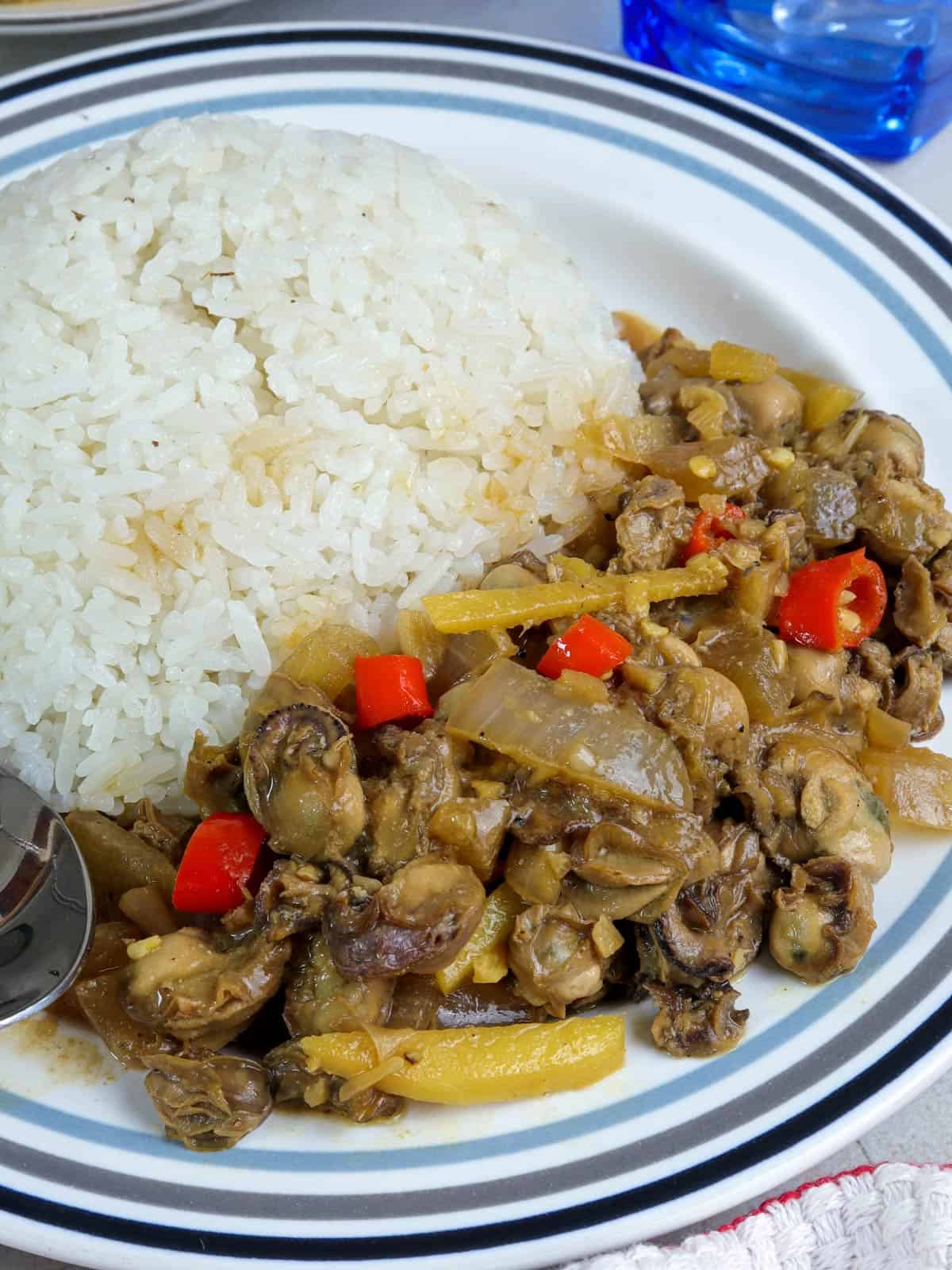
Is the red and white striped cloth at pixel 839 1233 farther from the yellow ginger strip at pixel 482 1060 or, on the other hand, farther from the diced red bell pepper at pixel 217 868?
the diced red bell pepper at pixel 217 868

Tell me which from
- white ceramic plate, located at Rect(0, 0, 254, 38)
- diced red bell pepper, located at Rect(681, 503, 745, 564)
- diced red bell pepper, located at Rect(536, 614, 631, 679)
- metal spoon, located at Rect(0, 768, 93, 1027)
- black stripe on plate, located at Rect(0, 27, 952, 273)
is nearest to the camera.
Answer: metal spoon, located at Rect(0, 768, 93, 1027)

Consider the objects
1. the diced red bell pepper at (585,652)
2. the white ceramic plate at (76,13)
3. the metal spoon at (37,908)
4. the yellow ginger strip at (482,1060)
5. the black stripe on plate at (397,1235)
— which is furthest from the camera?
the white ceramic plate at (76,13)

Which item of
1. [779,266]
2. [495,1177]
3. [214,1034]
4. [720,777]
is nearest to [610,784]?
[720,777]

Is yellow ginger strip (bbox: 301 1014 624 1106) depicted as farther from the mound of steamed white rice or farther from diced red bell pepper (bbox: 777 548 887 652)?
diced red bell pepper (bbox: 777 548 887 652)

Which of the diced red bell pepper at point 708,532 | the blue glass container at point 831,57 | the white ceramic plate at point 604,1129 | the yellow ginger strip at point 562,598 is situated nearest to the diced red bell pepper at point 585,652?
the yellow ginger strip at point 562,598

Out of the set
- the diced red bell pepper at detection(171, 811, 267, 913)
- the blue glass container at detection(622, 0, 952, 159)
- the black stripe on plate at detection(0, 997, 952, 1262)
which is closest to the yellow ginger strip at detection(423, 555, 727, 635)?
the diced red bell pepper at detection(171, 811, 267, 913)

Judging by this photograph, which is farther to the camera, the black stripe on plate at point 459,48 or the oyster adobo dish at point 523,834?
the black stripe on plate at point 459,48

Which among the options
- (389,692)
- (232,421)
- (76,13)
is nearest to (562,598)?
(389,692)
